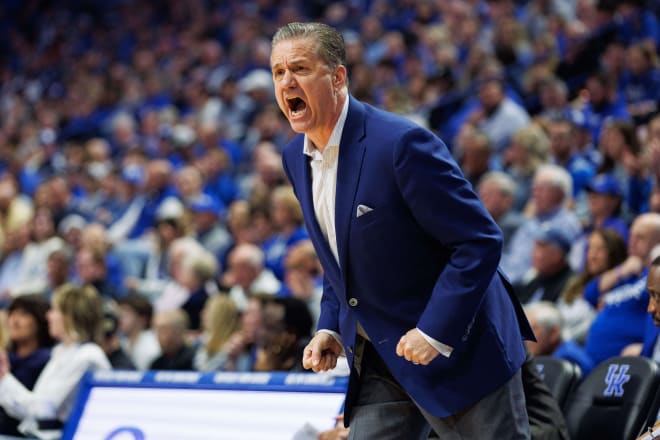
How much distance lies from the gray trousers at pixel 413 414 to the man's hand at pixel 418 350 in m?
0.19

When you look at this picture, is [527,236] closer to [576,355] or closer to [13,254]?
[576,355]

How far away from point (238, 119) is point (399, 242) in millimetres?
8078

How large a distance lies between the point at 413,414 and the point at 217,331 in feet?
9.69

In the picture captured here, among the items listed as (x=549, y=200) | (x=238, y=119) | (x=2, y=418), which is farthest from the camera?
(x=238, y=119)

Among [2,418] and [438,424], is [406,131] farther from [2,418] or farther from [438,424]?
[2,418]

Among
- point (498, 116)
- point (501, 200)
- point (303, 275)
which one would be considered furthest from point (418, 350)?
point (498, 116)

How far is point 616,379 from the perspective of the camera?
3.19 meters

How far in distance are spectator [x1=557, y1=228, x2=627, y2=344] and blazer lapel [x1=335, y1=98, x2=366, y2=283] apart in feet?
8.53

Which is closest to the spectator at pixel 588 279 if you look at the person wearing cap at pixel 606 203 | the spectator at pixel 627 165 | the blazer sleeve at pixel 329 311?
the person wearing cap at pixel 606 203

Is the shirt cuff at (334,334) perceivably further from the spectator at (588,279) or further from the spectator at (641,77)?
the spectator at (641,77)

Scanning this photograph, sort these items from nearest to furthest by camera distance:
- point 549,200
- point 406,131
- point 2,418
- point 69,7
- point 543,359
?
point 406,131
point 543,359
point 2,418
point 549,200
point 69,7

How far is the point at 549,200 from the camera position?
5.32 m

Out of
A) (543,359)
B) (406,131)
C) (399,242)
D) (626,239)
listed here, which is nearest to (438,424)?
(399,242)

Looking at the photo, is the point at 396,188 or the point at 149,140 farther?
the point at 149,140
